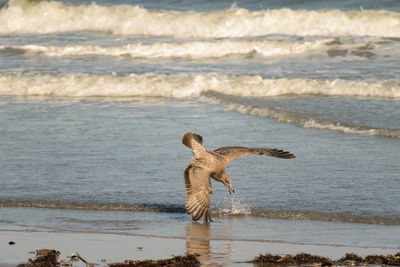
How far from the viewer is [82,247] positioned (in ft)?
16.6

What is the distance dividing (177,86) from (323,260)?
8.11 meters

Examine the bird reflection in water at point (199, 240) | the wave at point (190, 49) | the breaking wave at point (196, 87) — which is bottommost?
the bird reflection in water at point (199, 240)

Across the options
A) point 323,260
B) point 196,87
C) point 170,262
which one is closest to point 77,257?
point 170,262

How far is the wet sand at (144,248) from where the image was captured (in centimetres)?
479

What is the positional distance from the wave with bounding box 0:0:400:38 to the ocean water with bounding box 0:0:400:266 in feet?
0.18

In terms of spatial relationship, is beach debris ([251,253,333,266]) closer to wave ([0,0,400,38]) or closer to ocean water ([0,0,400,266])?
ocean water ([0,0,400,266])

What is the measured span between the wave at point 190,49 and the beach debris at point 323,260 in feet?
38.3

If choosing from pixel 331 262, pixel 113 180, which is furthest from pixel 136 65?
pixel 331 262

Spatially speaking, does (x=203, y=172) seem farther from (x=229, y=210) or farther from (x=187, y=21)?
(x=187, y=21)

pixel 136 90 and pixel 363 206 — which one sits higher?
pixel 136 90

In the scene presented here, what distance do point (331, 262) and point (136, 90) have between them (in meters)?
8.34

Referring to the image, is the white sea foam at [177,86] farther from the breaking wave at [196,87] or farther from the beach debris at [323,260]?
the beach debris at [323,260]

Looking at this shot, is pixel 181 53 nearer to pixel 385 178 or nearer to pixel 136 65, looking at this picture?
pixel 136 65

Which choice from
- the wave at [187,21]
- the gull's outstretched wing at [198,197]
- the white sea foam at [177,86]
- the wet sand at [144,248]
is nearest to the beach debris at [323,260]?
the wet sand at [144,248]
